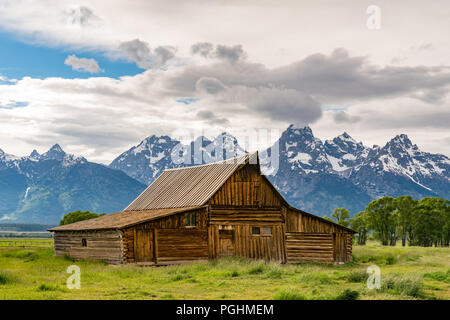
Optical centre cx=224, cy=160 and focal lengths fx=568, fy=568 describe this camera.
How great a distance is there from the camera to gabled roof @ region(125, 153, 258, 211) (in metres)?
43.4

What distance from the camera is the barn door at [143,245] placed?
124ft

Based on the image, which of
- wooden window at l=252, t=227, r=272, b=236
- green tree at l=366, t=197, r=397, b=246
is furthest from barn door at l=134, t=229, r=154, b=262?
green tree at l=366, t=197, r=397, b=246

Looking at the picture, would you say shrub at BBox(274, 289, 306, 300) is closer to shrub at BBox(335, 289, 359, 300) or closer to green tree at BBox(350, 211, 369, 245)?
shrub at BBox(335, 289, 359, 300)

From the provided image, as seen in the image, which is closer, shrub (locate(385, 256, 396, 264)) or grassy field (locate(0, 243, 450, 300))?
grassy field (locate(0, 243, 450, 300))

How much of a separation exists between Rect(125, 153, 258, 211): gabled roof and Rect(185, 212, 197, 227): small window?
111 centimetres

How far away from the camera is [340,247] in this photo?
45.8 meters

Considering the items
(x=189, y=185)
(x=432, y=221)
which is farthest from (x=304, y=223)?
(x=432, y=221)

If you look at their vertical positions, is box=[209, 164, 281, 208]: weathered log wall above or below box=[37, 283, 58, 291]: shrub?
above

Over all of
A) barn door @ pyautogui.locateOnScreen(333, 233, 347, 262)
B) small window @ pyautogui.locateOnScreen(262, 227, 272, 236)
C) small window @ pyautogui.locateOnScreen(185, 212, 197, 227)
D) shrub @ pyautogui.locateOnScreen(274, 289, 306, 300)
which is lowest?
barn door @ pyautogui.locateOnScreen(333, 233, 347, 262)

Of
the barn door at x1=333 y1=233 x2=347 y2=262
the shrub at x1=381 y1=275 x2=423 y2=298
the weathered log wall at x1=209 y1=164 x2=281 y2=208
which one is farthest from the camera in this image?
the barn door at x1=333 y1=233 x2=347 y2=262

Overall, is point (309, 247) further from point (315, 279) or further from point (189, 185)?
point (315, 279)
